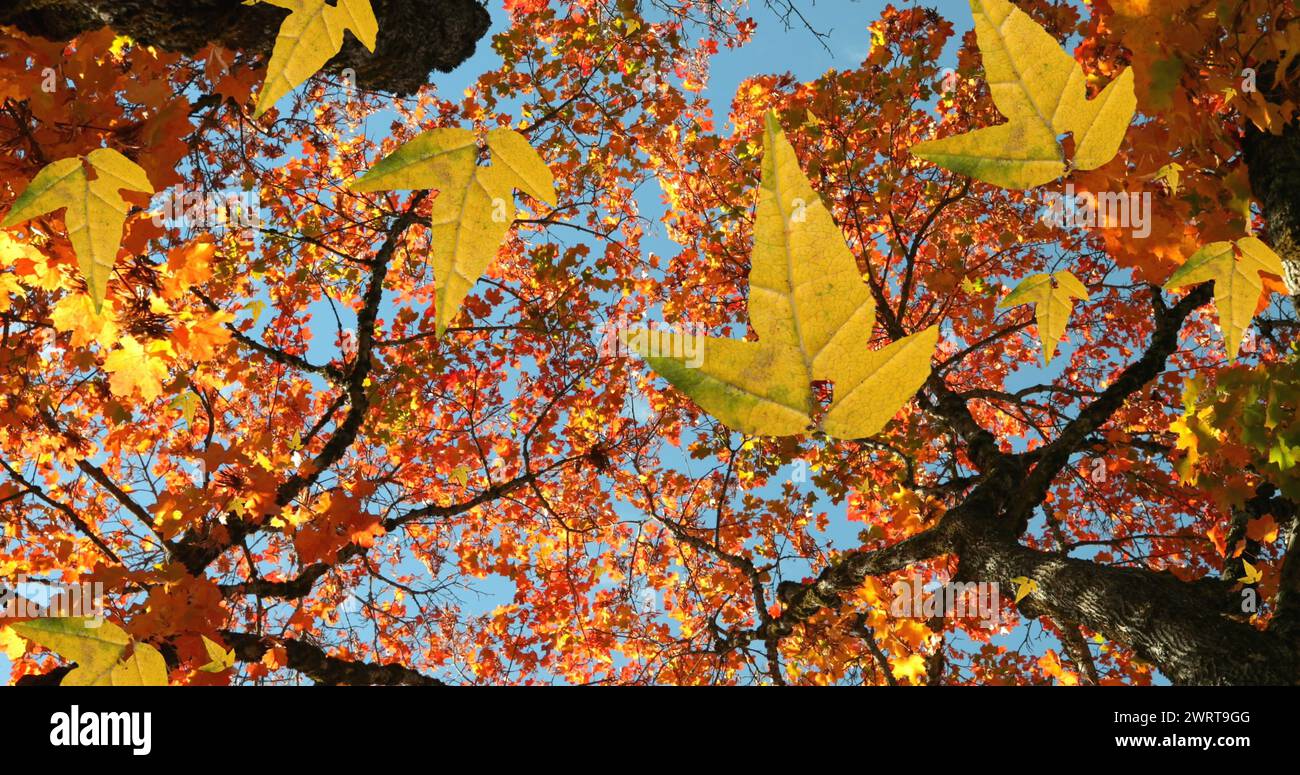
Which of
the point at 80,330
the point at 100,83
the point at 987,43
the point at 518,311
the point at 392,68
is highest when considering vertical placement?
the point at 392,68

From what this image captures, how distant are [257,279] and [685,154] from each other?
19.7ft

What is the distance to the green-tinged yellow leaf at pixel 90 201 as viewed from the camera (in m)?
0.54

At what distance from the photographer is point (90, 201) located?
557 millimetres

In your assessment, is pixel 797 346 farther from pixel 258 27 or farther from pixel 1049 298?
pixel 258 27

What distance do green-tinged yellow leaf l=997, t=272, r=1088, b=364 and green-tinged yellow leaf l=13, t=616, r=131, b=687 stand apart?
0.82 meters

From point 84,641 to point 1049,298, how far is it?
0.87 metres

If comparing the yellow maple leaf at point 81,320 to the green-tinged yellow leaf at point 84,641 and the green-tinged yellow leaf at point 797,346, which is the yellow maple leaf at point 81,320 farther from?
the green-tinged yellow leaf at point 797,346

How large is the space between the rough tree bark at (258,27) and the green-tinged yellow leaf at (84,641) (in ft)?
10.7

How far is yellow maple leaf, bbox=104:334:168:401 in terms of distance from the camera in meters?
2.46

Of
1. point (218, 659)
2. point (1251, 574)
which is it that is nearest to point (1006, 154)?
point (218, 659)
